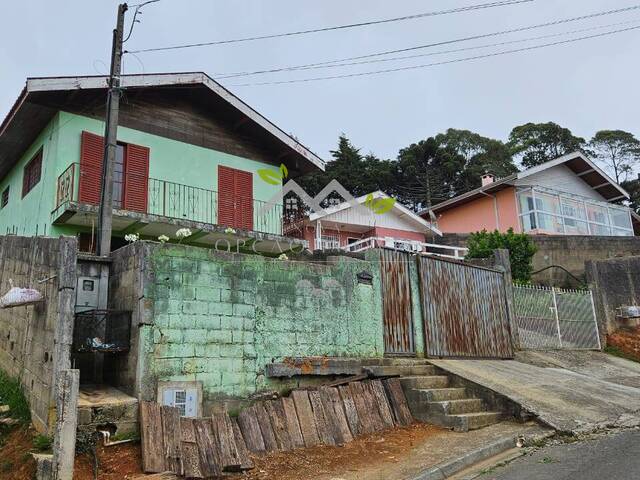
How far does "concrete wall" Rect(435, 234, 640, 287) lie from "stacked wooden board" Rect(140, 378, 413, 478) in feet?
45.7

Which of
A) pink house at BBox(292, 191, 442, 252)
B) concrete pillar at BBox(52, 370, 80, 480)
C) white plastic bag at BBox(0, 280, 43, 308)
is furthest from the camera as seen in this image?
pink house at BBox(292, 191, 442, 252)

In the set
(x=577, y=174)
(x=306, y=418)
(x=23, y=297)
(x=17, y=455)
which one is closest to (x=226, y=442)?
(x=306, y=418)

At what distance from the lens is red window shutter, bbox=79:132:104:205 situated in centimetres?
1177

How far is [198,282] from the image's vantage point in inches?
281

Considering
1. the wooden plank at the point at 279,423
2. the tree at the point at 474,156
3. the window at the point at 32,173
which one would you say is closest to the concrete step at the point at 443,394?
the wooden plank at the point at 279,423

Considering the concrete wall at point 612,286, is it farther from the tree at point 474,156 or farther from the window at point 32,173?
the tree at point 474,156

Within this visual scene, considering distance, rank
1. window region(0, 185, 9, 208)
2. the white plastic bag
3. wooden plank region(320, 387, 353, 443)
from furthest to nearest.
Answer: window region(0, 185, 9, 208), wooden plank region(320, 387, 353, 443), the white plastic bag

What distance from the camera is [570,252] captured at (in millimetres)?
20453

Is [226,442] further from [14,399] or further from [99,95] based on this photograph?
[99,95]

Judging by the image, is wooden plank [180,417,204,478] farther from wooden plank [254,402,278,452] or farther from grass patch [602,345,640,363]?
grass patch [602,345,640,363]

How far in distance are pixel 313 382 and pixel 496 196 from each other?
19186mm

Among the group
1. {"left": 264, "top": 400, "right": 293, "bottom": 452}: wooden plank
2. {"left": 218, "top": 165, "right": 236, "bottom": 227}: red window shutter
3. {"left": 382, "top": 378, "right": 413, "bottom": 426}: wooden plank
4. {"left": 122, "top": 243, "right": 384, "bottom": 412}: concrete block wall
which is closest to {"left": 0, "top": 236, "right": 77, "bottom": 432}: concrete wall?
{"left": 122, "top": 243, "right": 384, "bottom": 412}: concrete block wall

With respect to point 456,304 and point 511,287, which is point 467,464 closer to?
point 456,304

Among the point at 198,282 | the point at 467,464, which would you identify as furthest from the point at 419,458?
the point at 198,282
